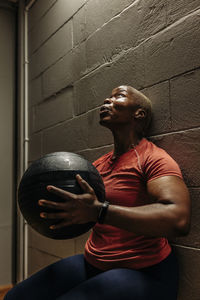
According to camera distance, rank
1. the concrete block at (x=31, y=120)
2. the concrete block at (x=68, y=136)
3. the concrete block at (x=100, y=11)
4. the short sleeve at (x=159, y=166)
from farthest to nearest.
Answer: the concrete block at (x=31, y=120) < the concrete block at (x=68, y=136) < the concrete block at (x=100, y=11) < the short sleeve at (x=159, y=166)

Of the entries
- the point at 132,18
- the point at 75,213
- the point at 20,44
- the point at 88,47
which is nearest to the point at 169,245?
the point at 75,213

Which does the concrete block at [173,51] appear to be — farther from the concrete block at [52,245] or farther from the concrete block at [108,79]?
the concrete block at [52,245]

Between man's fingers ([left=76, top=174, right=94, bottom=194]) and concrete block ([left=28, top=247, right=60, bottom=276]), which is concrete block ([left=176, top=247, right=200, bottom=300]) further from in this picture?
concrete block ([left=28, top=247, right=60, bottom=276])

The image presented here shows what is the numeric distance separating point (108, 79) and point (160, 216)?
111 cm

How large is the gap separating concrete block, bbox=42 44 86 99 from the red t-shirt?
3.36 ft

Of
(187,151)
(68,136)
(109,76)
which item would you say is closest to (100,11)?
(109,76)

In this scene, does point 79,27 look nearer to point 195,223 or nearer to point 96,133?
point 96,133

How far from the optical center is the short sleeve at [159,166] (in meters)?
1.17

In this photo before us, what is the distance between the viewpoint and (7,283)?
285 cm

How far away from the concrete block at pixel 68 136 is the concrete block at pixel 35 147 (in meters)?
0.09

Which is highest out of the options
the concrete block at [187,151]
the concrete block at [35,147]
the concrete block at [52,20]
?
the concrete block at [52,20]

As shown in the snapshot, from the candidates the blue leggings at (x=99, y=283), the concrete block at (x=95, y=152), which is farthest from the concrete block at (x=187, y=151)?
the concrete block at (x=95, y=152)

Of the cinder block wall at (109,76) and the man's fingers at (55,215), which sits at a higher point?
the cinder block wall at (109,76)

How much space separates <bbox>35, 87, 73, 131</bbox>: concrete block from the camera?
2.31m
